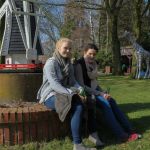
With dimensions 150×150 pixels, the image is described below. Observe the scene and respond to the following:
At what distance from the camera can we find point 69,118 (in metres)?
6.93

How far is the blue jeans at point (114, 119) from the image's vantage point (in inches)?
275

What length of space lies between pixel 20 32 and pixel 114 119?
10.1 ft

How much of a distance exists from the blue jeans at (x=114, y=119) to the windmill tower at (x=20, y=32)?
2206 mm

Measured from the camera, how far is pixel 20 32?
29.8 ft

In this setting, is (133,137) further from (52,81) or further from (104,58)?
(104,58)

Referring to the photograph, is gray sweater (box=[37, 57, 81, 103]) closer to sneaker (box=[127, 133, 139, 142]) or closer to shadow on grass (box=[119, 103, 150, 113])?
sneaker (box=[127, 133, 139, 142])

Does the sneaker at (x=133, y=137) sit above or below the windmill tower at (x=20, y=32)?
below

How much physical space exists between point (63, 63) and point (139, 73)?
1875 cm

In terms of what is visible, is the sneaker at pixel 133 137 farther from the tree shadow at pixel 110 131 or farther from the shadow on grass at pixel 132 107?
the shadow on grass at pixel 132 107

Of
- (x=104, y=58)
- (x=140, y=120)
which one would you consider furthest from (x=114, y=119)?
(x=104, y=58)

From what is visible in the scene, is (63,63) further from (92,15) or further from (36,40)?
(92,15)

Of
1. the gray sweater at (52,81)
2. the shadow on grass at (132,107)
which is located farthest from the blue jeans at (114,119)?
the shadow on grass at (132,107)

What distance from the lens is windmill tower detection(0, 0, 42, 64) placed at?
8.89 metres

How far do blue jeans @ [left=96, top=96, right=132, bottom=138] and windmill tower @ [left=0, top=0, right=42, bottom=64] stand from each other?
221cm
